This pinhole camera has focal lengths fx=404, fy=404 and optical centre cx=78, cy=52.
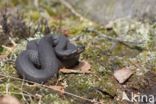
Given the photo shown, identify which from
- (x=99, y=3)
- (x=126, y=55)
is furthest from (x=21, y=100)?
(x=99, y=3)

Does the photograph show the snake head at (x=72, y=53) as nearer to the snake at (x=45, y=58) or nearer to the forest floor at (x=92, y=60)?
the snake at (x=45, y=58)

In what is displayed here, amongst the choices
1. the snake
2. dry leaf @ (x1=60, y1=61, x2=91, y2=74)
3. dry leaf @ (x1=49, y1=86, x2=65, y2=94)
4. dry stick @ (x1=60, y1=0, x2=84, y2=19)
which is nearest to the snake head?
the snake

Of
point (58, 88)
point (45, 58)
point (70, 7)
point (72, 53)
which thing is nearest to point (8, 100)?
point (58, 88)

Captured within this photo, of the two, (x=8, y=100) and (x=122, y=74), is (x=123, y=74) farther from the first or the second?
(x=8, y=100)

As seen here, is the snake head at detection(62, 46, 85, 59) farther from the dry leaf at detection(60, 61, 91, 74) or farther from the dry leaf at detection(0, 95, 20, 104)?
the dry leaf at detection(0, 95, 20, 104)

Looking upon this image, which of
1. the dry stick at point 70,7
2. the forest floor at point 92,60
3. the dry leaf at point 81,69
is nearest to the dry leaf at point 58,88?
the forest floor at point 92,60

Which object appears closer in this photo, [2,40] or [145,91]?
[145,91]

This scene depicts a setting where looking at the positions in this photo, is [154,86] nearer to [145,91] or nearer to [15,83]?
[145,91]
